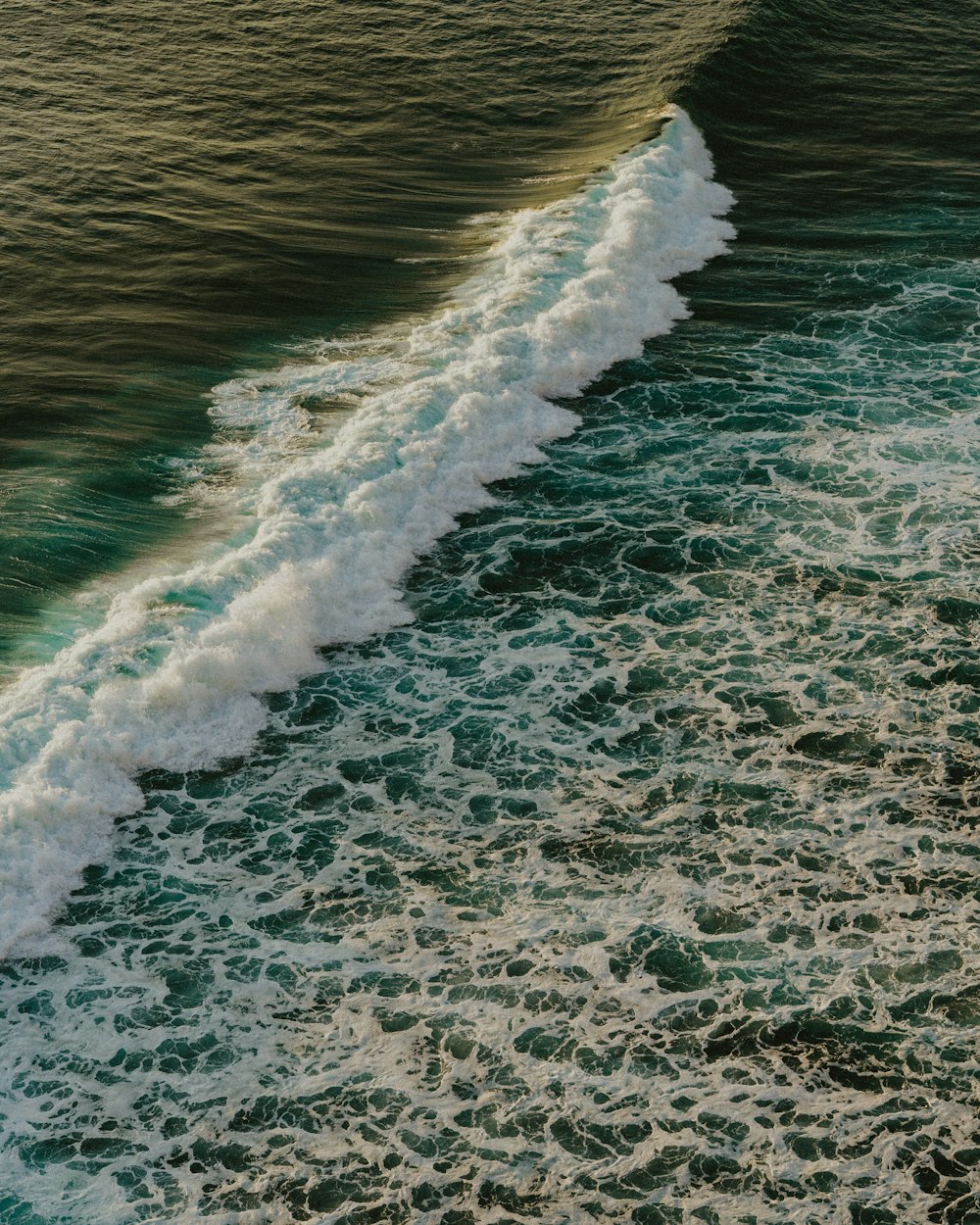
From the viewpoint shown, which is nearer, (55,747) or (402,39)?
(55,747)

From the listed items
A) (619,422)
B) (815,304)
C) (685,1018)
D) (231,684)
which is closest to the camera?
(685,1018)

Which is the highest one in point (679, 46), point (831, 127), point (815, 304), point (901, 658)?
point (679, 46)

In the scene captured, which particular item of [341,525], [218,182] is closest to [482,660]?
[341,525]

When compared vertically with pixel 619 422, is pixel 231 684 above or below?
below

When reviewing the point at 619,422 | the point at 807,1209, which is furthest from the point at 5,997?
the point at 619,422

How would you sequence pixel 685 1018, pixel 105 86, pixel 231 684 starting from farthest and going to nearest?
pixel 105 86 → pixel 231 684 → pixel 685 1018

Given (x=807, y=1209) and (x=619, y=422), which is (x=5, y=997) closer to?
(x=807, y=1209)
